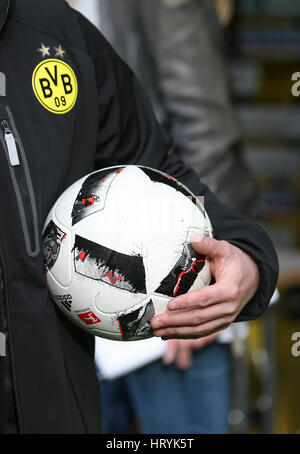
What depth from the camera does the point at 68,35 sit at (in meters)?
1.30

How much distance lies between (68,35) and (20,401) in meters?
0.66

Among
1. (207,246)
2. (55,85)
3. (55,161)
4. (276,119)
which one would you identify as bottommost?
(276,119)

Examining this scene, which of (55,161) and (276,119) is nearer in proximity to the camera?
(55,161)

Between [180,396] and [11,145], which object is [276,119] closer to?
[180,396]

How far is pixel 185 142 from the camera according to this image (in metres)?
2.20

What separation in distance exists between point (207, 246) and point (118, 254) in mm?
157

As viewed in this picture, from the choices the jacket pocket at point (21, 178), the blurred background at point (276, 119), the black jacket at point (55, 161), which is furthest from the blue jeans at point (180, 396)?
the jacket pocket at point (21, 178)

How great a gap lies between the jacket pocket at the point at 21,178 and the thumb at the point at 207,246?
27 cm

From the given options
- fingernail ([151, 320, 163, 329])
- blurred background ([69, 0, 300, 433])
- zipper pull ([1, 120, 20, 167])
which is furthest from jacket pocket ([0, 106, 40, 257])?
blurred background ([69, 0, 300, 433])

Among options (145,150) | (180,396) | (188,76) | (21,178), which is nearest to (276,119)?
(188,76)

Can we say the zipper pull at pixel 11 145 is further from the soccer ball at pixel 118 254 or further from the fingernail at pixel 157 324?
the fingernail at pixel 157 324

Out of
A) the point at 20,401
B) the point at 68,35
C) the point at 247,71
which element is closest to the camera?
the point at 20,401

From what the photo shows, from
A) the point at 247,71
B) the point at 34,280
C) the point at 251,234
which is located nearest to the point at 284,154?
the point at 247,71
